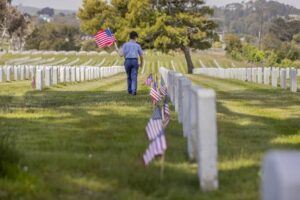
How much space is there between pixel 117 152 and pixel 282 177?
6.16 meters

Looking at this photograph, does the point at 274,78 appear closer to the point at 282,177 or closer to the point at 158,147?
the point at 158,147

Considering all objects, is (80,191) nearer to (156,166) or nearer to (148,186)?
(148,186)

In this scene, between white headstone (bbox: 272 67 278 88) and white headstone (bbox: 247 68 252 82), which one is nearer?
white headstone (bbox: 272 67 278 88)

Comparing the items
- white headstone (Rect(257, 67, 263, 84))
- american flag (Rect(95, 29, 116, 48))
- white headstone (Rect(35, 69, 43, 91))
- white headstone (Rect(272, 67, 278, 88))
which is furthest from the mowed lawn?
white headstone (Rect(257, 67, 263, 84))

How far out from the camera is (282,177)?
2.85m

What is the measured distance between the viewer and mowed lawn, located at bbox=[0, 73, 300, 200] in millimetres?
6574

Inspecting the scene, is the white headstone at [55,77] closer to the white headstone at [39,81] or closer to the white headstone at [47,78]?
the white headstone at [47,78]

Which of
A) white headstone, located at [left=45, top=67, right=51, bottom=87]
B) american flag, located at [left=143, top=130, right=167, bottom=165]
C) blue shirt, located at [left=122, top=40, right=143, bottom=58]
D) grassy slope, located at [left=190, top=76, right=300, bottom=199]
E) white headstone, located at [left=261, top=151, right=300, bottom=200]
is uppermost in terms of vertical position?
white headstone, located at [left=261, top=151, right=300, bottom=200]

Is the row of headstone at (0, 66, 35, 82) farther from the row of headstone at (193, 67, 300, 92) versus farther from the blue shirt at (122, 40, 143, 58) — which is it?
the blue shirt at (122, 40, 143, 58)

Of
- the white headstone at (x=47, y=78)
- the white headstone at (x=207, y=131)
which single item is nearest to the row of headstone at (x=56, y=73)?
the white headstone at (x=47, y=78)

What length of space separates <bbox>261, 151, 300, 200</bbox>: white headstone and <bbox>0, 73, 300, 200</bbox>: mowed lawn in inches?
132

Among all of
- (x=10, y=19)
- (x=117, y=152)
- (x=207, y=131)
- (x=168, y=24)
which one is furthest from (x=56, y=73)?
(x=10, y=19)

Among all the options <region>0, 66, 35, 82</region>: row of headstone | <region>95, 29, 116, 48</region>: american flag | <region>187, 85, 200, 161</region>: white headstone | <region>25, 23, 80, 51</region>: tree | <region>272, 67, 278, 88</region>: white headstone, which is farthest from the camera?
<region>25, 23, 80, 51</region>: tree

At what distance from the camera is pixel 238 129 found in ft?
39.3
